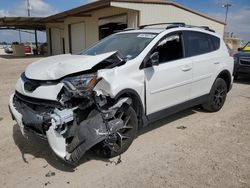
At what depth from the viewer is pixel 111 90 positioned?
3.44 m

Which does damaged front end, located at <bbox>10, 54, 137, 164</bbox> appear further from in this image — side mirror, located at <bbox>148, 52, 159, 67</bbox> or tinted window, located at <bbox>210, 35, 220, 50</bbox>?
tinted window, located at <bbox>210, 35, 220, 50</bbox>

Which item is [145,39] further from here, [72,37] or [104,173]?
[72,37]

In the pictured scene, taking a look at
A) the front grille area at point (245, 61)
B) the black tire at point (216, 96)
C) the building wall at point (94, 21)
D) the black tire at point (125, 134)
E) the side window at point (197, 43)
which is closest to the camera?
the black tire at point (125, 134)

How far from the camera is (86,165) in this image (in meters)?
3.57

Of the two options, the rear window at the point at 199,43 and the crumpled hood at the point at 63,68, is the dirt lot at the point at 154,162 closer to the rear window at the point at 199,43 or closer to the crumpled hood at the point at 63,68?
the crumpled hood at the point at 63,68

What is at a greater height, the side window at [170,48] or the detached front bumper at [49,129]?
the side window at [170,48]

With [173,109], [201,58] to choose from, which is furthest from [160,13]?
[173,109]

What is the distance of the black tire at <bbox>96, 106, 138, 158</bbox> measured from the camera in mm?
3652

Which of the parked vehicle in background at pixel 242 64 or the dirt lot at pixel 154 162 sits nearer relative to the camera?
the dirt lot at pixel 154 162

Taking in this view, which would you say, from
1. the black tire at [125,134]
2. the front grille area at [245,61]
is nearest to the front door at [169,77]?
the black tire at [125,134]

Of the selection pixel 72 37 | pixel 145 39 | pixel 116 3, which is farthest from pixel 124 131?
pixel 72 37

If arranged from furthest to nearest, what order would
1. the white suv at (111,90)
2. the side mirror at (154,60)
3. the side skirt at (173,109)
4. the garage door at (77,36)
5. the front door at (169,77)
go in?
the garage door at (77,36), the side skirt at (173,109), the front door at (169,77), the side mirror at (154,60), the white suv at (111,90)

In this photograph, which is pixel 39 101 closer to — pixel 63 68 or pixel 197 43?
pixel 63 68

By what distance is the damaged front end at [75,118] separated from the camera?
3.15m
